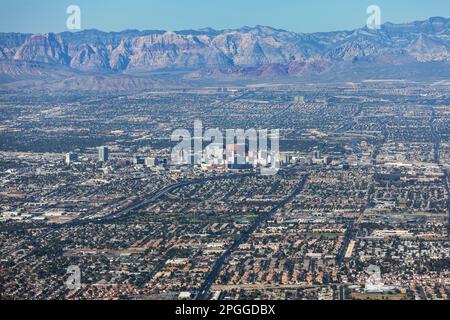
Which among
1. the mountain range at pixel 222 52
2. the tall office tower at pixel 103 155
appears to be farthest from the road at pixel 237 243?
the mountain range at pixel 222 52

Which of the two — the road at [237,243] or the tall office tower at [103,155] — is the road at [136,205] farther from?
the tall office tower at [103,155]

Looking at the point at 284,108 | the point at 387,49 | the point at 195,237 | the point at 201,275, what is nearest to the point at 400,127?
the point at 284,108

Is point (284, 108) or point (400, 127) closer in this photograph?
point (400, 127)

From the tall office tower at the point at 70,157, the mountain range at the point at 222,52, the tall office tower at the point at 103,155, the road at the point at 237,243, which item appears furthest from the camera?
the mountain range at the point at 222,52

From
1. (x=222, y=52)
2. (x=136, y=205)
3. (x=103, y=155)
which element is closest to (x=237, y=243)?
(x=136, y=205)

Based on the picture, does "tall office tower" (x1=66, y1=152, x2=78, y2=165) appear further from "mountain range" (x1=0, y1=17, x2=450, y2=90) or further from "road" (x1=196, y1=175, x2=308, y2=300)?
"mountain range" (x1=0, y1=17, x2=450, y2=90)

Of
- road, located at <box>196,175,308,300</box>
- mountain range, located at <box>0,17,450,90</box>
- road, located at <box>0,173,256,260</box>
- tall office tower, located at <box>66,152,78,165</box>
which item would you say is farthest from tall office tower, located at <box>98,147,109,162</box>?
mountain range, located at <box>0,17,450,90</box>
